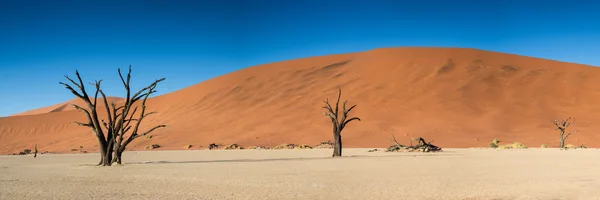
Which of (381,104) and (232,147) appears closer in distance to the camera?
(232,147)

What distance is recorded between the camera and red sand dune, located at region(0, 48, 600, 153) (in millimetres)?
53000

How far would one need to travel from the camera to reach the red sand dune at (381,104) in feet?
174

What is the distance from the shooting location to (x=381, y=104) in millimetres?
62000

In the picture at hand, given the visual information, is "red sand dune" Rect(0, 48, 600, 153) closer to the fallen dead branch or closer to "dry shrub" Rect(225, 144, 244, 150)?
"dry shrub" Rect(225, 144, 244, 150)

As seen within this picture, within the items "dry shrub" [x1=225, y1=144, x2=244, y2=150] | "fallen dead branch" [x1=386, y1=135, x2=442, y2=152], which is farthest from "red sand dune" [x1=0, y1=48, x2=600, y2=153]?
"fallen dead branch" [x1=386, y1=135, x2=442, y2=152]

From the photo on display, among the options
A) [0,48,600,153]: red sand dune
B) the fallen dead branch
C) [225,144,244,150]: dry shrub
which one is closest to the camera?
the fallen dead branch

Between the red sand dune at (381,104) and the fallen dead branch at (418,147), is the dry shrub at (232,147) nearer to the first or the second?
the red sand dune at (381,104)

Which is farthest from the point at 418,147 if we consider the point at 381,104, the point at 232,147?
the point at 381,104

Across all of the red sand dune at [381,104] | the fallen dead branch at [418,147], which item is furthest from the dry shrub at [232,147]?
the fallen dead branch at [418,147]

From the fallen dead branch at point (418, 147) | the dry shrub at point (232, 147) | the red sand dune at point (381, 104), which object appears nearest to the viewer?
the fallen dead branch at point (418, 147)

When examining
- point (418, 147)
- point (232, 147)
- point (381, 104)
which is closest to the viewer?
point (418, 147)

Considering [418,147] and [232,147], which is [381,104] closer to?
[232,147]

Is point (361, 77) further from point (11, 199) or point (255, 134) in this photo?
point (11, 199)

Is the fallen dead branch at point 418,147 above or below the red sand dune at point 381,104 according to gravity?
below
